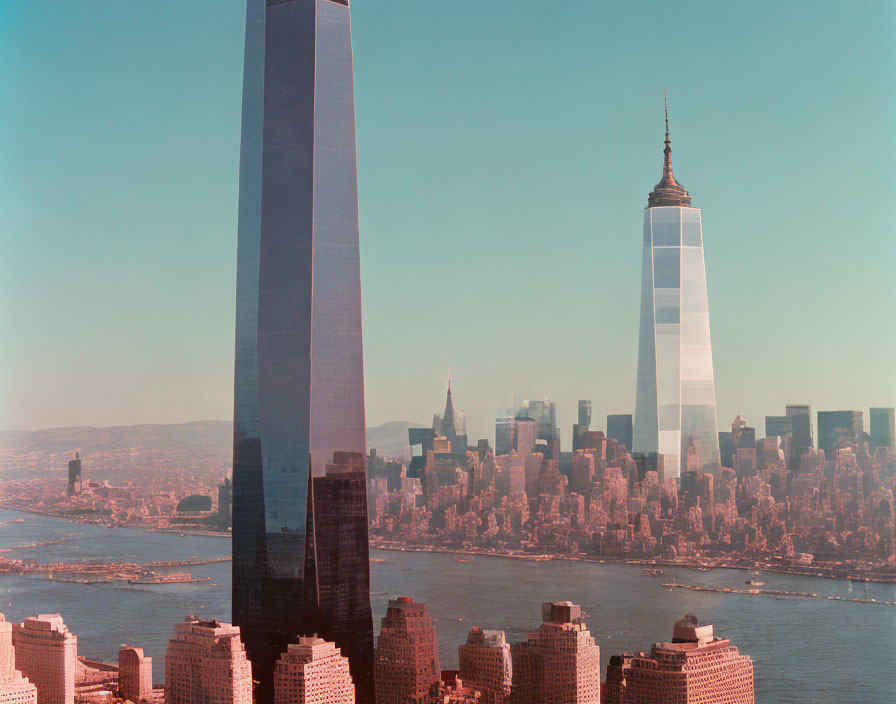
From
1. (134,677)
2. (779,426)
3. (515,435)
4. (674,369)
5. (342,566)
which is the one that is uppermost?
(674,369)

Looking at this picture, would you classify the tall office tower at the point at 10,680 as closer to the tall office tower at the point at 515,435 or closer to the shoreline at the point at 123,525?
the shoreline at the point at 123,525

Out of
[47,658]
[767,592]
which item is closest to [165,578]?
[47,658]

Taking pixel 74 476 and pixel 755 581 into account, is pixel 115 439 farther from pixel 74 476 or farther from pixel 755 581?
pixel 755 581

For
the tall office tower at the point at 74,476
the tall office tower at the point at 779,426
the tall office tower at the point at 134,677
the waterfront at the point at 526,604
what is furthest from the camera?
the tall office tower at the point at 779,426

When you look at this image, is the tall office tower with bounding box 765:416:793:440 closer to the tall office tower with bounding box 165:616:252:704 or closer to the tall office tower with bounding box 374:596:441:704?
the tall office tower with bounding box 374:596:441:704

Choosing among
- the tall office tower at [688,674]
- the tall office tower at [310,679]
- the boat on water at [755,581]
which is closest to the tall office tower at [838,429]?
the boat on water at [755,581]

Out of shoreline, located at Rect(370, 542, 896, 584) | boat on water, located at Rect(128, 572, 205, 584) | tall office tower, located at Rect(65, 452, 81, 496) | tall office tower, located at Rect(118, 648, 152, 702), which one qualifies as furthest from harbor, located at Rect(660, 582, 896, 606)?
tall office tower, located at Rect(118, 648, 152, 702)
